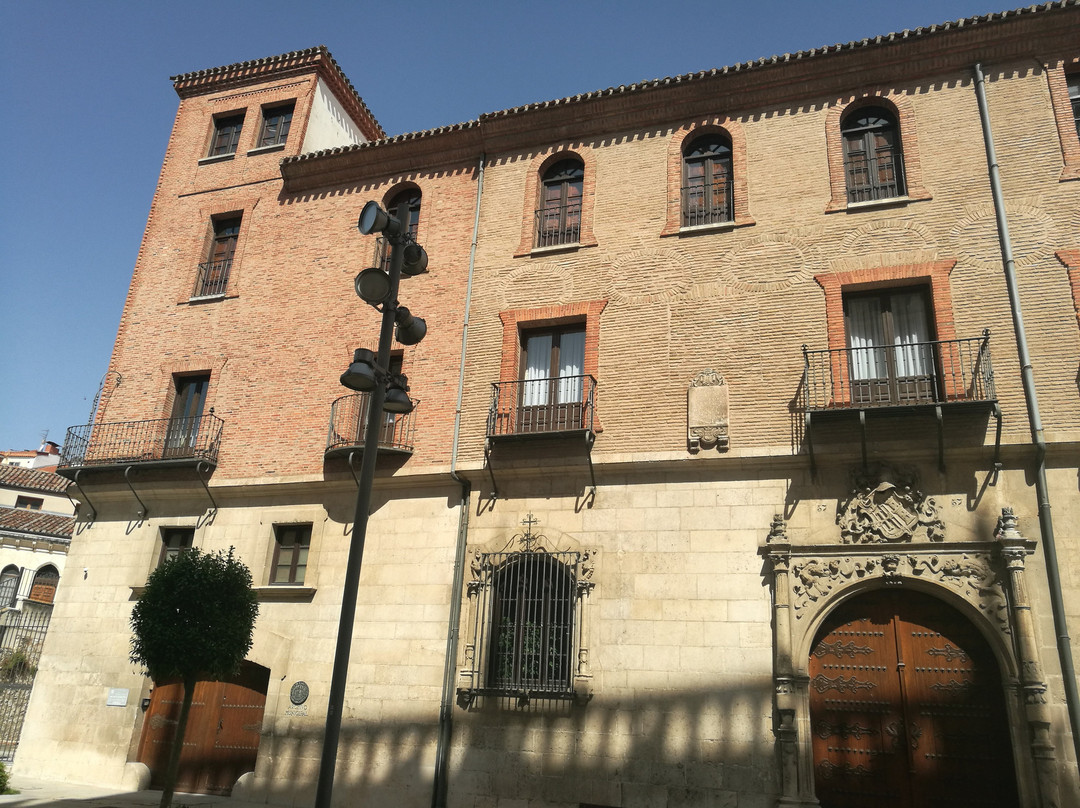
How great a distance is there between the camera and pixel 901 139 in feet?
46.0

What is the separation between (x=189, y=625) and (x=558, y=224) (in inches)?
375

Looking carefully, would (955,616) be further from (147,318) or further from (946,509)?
(147,318)

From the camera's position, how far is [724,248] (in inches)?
563

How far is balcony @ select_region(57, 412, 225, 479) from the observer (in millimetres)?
16859

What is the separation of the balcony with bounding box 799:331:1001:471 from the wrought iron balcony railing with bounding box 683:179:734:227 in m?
3.34

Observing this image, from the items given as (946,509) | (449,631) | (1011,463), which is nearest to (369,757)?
(449,631)

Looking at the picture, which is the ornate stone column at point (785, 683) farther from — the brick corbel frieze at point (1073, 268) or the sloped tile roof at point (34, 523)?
the sloped tile roof at point (34, 523)

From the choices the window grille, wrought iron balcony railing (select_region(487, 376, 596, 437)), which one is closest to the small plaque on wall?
the window grille

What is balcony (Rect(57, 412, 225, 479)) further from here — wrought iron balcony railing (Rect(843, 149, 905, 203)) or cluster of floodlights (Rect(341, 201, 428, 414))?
wrought iron balcony railing (Rect(843, 149, 905, 203))

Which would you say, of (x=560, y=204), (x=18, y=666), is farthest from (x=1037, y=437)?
(x=18, y=666)

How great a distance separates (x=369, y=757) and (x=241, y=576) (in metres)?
3.59

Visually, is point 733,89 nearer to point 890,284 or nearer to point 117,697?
point 890,284

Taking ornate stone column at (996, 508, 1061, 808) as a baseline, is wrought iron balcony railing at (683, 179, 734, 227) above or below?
above

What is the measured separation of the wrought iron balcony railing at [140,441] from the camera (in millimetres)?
16906
